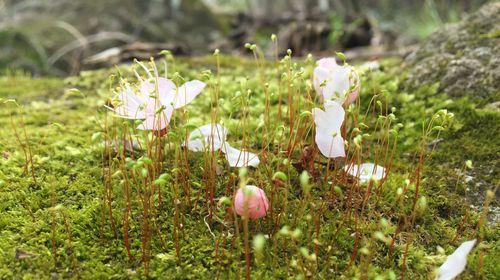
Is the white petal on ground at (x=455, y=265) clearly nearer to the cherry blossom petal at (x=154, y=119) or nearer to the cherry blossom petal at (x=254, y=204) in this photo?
the cherry blossom petal at (x=254, y=204)

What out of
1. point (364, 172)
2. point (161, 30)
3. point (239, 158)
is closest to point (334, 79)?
point (364, 172)

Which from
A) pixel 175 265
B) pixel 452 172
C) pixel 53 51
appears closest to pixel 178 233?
pixel 175 265

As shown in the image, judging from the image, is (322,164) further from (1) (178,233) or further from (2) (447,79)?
(2) (447,79)

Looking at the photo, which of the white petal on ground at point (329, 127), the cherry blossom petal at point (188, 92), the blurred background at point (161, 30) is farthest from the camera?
the blurred background at point (161, 30)

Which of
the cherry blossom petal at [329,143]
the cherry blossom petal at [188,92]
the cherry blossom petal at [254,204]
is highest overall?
the cherry blossom petal at [188,92]

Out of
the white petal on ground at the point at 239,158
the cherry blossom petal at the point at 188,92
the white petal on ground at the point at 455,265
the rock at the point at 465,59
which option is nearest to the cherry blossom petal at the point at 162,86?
the cherry blossom petal at the point at 188,92

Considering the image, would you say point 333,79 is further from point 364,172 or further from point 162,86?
point 162,86

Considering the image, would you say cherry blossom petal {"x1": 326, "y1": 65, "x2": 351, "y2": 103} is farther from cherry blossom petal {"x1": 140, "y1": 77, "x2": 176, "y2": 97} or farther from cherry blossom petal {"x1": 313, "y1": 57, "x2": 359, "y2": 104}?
cherry blossom petal {"x1": 140, "y1": 77, "x2": 176, "y2": 97}
